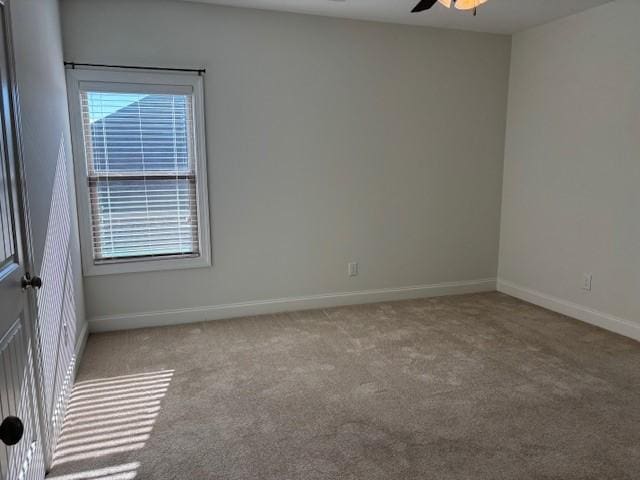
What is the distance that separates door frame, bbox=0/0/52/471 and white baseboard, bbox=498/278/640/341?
3.98 meters

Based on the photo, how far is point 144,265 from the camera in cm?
381

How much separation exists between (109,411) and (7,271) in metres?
1.35

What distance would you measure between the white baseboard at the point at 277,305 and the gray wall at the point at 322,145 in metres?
0.05

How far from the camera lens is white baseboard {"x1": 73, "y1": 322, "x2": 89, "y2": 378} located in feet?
10.3

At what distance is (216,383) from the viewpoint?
2908 millimetres

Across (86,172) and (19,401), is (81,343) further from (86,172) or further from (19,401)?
(19,401)

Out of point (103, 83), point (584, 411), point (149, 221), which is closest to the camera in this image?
point (584, 411)

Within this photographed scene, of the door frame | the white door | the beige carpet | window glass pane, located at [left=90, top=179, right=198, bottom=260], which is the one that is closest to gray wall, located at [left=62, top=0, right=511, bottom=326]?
window glass pane, located at [left=90, top=179, right=198, bottom=260]

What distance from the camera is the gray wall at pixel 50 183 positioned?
2117 millimetres

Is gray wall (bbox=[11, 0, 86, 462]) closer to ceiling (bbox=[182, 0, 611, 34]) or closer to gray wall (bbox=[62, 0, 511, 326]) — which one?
gray wall (bbox=[62, 0, 511, 326])

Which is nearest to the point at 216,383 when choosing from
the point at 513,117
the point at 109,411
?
the point at 109,411

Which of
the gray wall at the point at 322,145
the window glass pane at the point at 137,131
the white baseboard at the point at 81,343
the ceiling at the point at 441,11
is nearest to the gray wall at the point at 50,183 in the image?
the white baseboard at the point at 81,343

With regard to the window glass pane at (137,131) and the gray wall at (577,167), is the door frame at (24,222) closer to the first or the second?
the window glass pane at (137,131)

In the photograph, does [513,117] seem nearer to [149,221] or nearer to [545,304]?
[545,304]
